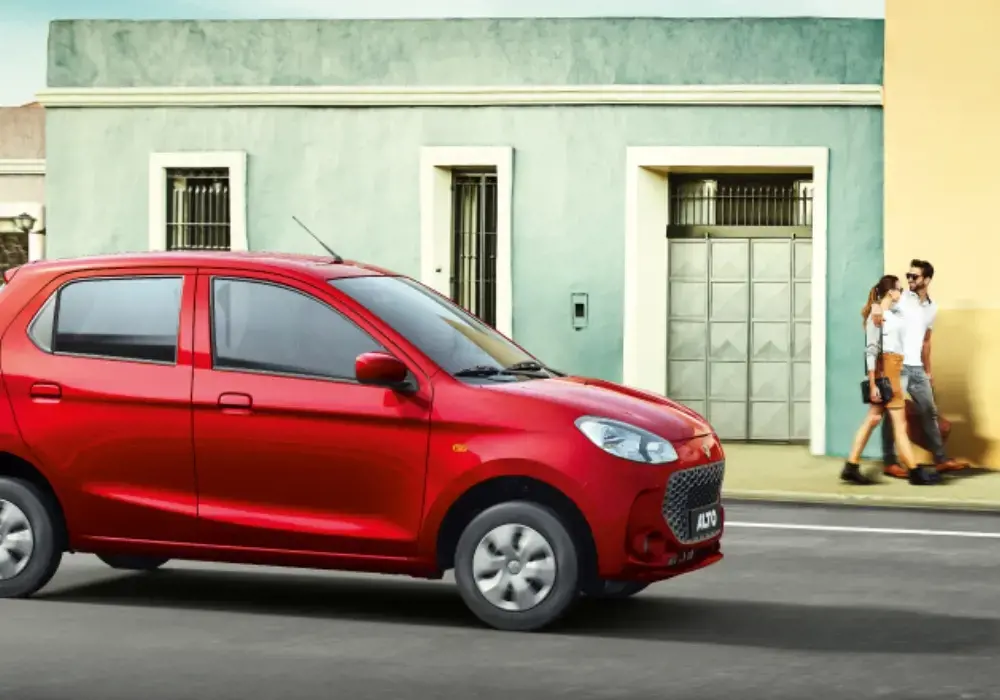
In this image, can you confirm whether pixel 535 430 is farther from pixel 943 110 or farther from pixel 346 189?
pixel 346 189

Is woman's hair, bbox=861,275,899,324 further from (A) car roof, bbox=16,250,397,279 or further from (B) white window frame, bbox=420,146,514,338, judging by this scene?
(A) car roof, bbox=16,250,397,279

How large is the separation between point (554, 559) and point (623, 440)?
62 centimetres

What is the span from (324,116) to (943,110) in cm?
675

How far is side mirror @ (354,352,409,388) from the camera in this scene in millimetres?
9297

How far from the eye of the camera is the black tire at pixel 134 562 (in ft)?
37.0

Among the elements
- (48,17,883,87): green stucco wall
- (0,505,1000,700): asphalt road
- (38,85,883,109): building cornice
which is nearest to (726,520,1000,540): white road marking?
(0,505,1000,700): asphalt road

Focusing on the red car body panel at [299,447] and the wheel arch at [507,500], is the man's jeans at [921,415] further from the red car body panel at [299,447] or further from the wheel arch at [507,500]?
the wheel arch at [507,500]

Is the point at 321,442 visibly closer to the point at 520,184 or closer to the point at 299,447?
the point at 299,447

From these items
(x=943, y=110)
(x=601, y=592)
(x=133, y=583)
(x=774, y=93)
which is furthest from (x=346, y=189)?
(x=601, y=592)

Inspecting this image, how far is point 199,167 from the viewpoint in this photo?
74.9ft

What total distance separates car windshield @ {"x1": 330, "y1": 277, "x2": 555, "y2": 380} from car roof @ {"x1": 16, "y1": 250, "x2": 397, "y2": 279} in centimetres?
12

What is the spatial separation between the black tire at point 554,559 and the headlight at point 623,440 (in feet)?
1.35

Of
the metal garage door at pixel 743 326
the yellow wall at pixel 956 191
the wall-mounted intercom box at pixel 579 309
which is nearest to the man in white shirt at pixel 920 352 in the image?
the yellow wall at pixel 956 191

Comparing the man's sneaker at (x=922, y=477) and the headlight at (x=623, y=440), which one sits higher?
the headlight at (x=623, y=440)
